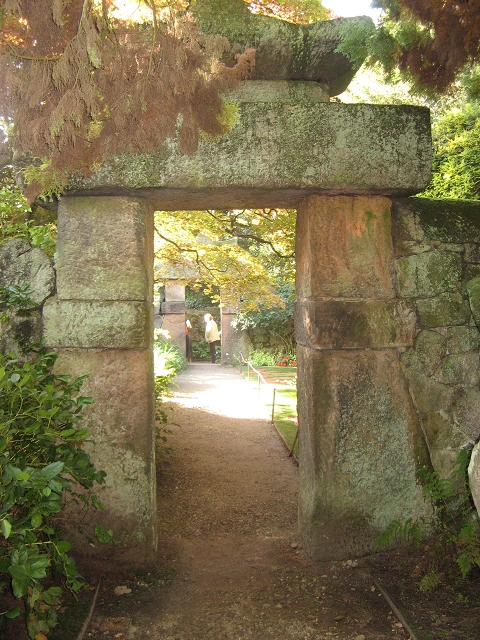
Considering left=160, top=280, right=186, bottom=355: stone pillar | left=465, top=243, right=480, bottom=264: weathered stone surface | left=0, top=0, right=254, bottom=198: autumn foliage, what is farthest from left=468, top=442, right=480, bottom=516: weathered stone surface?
left=160, top=280, right=186, bottom=355: stone pillar

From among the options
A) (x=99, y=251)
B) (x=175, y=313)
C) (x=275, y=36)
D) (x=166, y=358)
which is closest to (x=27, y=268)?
(x=99, y=251)

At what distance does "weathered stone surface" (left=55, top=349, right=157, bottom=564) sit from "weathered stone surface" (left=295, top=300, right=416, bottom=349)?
38.6 inches

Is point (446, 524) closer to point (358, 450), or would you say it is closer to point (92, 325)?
point (358, 450)

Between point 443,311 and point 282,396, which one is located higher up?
point 443,311

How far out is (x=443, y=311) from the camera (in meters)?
3.21

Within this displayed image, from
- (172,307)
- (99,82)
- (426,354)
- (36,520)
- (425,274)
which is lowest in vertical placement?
(36,520)

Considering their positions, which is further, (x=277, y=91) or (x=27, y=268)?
(x=277, y=91)

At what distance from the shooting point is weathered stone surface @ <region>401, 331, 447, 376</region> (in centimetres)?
319

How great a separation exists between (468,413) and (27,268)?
8.80 feet

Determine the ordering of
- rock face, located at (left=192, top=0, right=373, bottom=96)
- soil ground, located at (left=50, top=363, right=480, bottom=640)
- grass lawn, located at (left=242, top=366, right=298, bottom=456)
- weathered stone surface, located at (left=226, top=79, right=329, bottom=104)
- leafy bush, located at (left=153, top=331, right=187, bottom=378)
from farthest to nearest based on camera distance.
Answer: leafy bush, located at (left=153, top=331, right=187, bottom=378), grass lawn, located at (left=242, top=366, right=298, bottom=456), weathered stone surface, located at (left=226, top=79, right=329, bottom=104), rock face, located at (left=192, top=0, right=373, bottom=96), soil ground, located at (left=50, top=363, right=480, bottom=640)

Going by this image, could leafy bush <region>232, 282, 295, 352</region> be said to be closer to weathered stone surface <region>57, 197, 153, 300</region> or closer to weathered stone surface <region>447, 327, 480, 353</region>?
weathered stone surface <region>447, 327, 480, 353</region>

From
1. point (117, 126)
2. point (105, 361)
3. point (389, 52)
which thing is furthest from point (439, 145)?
point (105, 361)

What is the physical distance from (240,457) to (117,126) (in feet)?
13.5

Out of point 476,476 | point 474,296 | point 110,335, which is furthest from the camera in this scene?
point 474,296
